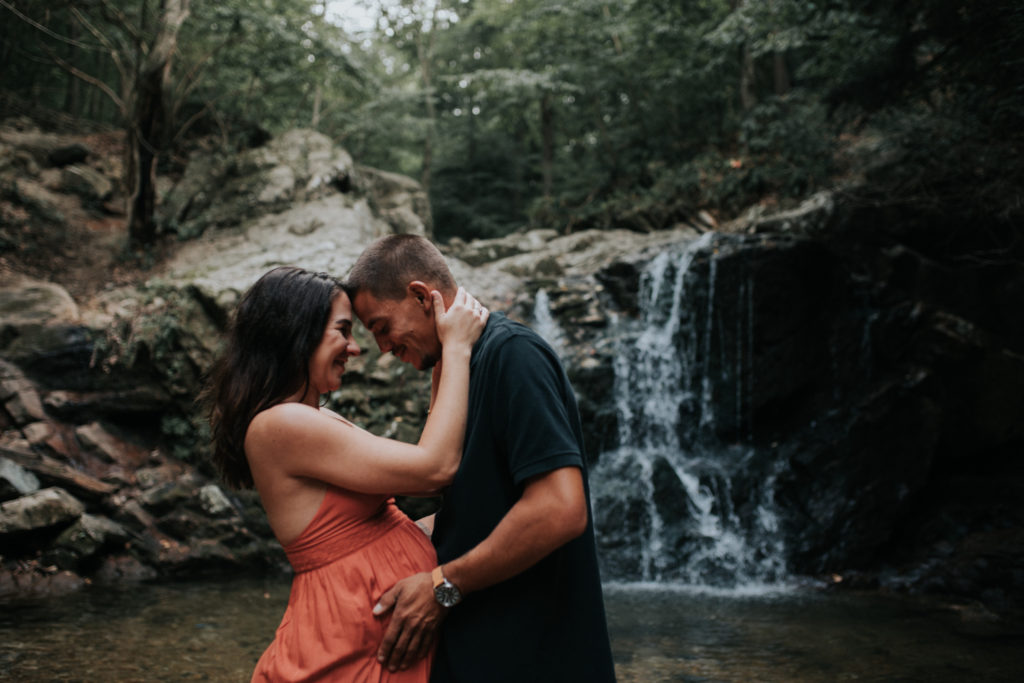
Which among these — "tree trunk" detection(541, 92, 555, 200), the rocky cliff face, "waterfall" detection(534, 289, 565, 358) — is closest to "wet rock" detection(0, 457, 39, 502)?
the rocky cliff face

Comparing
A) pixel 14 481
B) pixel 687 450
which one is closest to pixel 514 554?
pixel 14 481

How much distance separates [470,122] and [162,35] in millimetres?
13581

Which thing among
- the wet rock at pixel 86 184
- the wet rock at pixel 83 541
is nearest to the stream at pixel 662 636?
the wet rock at pixel 83 541

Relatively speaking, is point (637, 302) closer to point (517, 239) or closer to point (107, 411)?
point (517, 239)

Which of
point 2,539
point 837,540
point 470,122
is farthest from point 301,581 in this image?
point 470,122

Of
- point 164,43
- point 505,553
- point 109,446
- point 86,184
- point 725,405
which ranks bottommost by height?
point 109,446

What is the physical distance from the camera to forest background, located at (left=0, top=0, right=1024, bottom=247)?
8633 millimetres

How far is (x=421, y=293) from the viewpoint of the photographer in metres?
2.09

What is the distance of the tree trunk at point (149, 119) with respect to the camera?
11.0m

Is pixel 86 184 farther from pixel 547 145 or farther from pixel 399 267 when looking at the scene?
pixel 399 267

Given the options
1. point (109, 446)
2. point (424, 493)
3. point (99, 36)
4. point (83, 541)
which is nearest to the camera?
point (424, 493)

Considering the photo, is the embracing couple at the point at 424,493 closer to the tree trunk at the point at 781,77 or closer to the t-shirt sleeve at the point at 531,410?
the t-shirt sleeve at the point at 531,410

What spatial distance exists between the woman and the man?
9 cm

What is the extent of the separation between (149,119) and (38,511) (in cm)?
718
